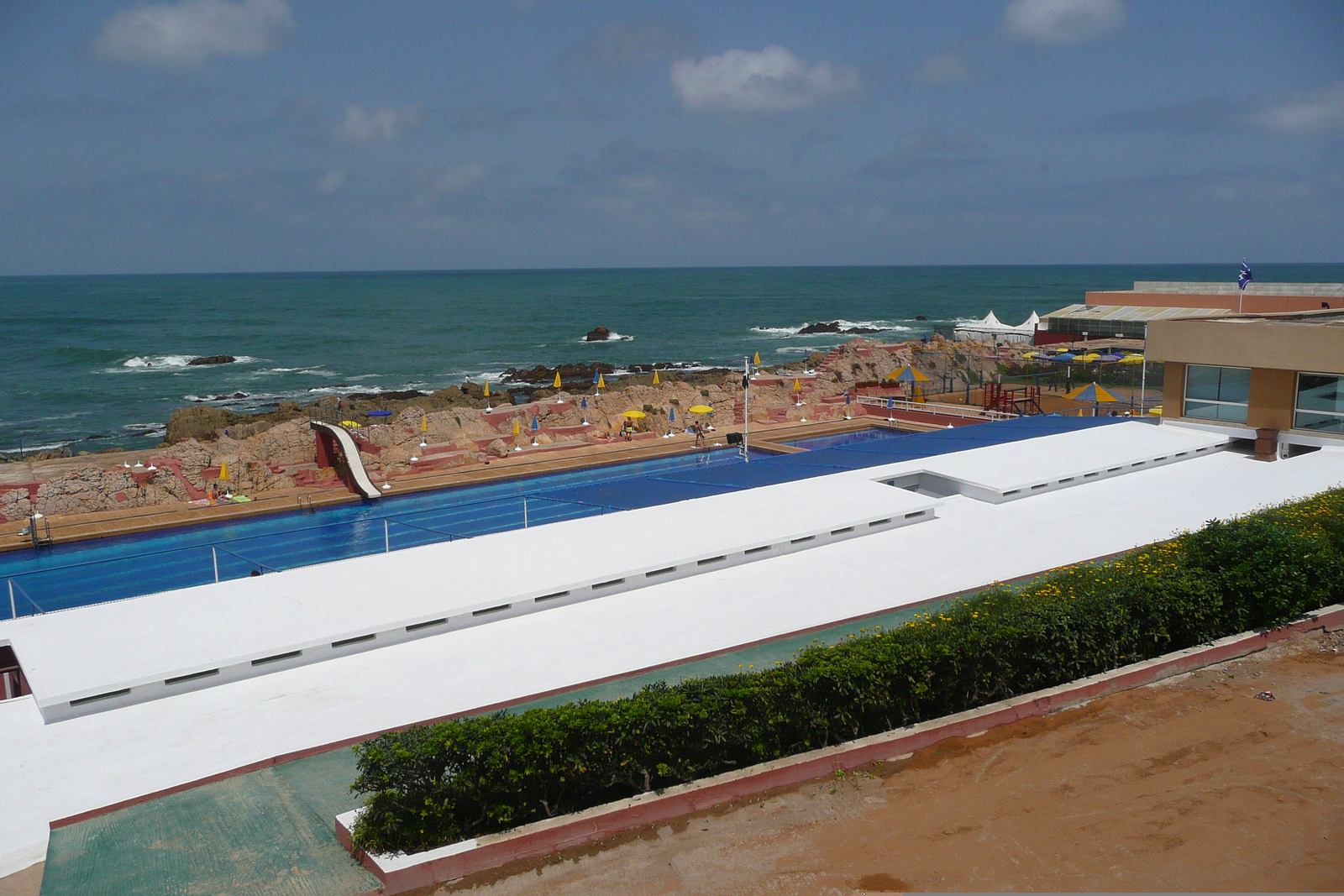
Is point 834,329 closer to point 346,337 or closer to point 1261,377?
point 346,337

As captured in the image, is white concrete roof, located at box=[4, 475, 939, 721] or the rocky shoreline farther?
the rocky shoreline

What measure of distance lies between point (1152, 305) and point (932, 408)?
74.1 ft

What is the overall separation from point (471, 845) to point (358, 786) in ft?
2.79

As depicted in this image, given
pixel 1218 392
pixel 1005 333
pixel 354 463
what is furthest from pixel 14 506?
pixel 1005 333

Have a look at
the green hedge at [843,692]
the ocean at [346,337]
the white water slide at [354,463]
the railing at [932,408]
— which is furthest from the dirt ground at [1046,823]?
the ocean at [346,337]

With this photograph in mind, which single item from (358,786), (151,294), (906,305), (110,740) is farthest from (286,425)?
(151,294)

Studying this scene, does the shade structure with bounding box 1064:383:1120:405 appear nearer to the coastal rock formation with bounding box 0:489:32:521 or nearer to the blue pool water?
the blue pool water

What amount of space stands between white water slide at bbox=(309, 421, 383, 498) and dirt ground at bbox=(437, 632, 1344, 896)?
1661 cm

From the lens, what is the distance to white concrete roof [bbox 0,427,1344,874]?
782 cm

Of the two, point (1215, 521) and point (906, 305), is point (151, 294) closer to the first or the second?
point (906, 305)

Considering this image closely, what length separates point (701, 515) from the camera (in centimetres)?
1352

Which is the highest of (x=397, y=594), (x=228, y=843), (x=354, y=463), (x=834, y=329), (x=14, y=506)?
(x=397, y=594)

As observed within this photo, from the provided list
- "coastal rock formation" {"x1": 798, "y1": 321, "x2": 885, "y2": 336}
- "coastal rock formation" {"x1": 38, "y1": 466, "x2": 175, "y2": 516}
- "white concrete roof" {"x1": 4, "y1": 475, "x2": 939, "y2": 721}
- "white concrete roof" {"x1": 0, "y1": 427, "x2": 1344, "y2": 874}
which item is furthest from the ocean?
"white concrete roof" {"x1": 0, "y1": 427, "x2": 1344, "y2": 874}

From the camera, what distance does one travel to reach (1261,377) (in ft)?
57.8
